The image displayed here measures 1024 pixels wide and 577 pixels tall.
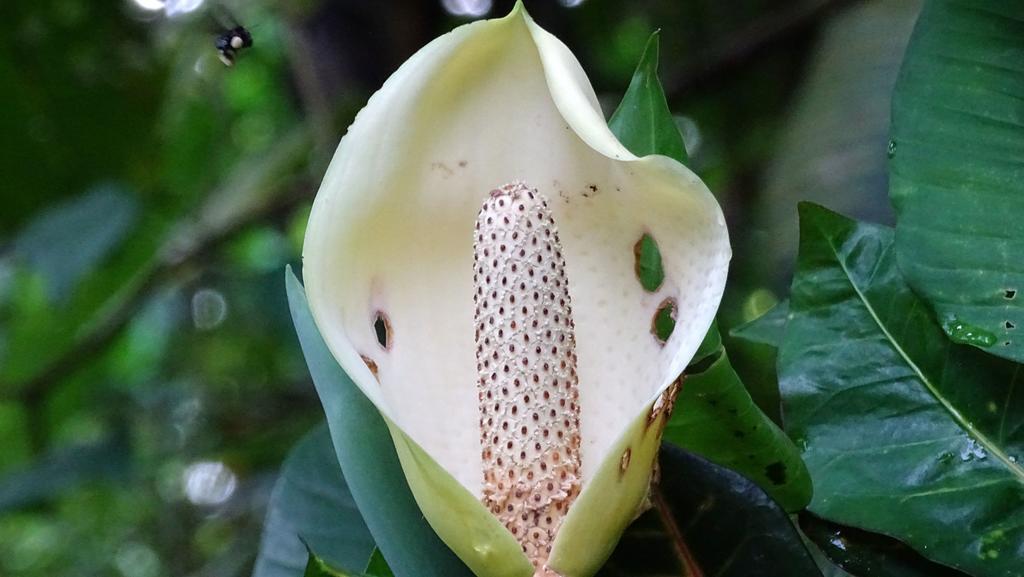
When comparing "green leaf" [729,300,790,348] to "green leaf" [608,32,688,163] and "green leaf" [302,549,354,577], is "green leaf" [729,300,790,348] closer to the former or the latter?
"green leaf" [608,32,688,163]

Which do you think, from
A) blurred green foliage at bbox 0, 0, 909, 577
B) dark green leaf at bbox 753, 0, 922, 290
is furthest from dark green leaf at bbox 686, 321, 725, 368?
dark green leaf at bbox 753, 0, 922, 290

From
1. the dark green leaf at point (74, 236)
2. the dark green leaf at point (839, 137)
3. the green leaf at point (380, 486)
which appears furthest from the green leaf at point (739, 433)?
the dark green leaf at point (74, 236)

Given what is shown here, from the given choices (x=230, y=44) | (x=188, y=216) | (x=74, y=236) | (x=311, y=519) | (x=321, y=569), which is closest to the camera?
(x=321, y=569)

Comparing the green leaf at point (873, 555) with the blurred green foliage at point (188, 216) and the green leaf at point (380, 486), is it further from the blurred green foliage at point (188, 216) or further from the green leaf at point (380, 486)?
the blurred green foliage at point (188, 216)

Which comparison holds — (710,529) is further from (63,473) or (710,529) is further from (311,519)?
(63,473)

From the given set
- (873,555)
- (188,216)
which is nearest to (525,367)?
(873,555)

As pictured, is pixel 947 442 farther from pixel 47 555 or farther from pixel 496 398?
pixel 47 555
